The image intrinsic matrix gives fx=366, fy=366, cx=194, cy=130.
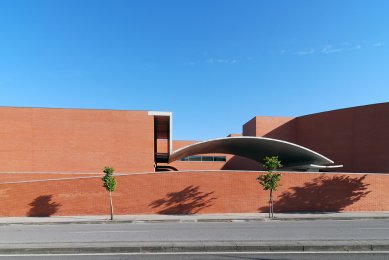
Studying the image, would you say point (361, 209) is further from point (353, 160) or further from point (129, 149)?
point (129, 149)

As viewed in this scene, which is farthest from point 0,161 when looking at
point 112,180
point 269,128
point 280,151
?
point 269,128

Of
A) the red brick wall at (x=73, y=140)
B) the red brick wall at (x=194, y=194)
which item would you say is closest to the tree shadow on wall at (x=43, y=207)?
the red brick wall at (x=194, y=194)

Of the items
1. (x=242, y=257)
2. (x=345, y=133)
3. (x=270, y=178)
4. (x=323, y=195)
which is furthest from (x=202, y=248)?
(x=345, y=133)

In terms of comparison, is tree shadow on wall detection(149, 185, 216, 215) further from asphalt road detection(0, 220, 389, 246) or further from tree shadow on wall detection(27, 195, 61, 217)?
asphalt road detection(0, 220, 389, 246)

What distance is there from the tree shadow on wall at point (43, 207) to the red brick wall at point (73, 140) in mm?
6786

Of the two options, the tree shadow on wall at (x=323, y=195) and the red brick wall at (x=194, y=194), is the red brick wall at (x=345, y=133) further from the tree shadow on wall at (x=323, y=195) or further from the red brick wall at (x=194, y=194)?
the tree shadow on wall at (x=323, y=195)

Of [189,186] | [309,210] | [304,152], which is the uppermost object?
[304,152]

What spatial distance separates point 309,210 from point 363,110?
18.3 meters

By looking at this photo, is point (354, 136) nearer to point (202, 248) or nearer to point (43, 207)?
point (43, 207)

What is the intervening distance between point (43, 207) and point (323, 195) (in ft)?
61.8

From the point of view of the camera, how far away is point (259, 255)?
342 inches

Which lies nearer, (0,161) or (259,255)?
(259,255)

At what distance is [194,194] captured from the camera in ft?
80.8

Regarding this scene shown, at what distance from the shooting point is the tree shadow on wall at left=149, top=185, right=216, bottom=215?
24453 millimetres
